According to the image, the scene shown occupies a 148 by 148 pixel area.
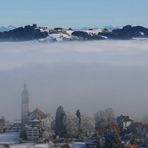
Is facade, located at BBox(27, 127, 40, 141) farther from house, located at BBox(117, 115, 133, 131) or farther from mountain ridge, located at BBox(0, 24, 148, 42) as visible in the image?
A: mountain ridge, located at BBox(0, 24, 148, 42)

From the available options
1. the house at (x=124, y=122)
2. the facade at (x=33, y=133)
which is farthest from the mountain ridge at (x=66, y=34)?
the facade at (x=33, y=133)

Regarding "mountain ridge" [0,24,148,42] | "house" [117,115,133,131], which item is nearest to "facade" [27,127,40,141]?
"house" [117,115,133,131]

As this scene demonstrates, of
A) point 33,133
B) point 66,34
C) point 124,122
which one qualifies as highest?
point 66,34

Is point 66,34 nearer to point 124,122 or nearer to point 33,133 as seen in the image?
point 124,122

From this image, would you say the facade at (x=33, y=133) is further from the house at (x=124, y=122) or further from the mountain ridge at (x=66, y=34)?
the mountain ridge at (x=66, y=34)

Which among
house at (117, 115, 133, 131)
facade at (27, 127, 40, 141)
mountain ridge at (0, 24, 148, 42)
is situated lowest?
facade at (27, 127, 40, 141)

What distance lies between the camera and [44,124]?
25.0 feet

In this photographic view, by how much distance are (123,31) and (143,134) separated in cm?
2015

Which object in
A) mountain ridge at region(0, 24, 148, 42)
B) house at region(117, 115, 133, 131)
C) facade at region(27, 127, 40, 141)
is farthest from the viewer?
mountain ridge at region(0, 24, 148, 42)

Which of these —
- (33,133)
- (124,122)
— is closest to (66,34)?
(124,122)

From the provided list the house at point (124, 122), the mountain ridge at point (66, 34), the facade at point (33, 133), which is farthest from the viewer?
the mountain ridge at point (66, 34)

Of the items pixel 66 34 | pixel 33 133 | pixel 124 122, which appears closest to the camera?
pixel 33 133

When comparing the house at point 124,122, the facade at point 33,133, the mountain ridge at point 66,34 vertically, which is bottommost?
the facade at point 33,133

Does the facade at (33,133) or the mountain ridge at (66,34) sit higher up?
the mountain ridge at (66,34)
